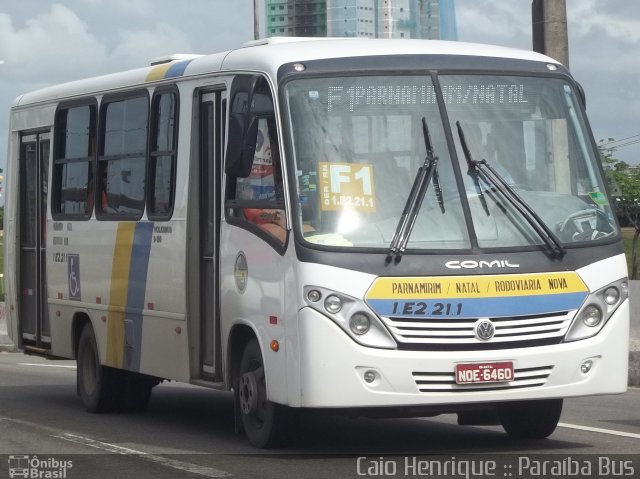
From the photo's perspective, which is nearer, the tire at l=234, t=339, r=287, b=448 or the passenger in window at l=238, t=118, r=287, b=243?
the passenger in window at l=238, t=118, r=287, b=243

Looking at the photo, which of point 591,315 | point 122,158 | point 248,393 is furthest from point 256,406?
point 122,158

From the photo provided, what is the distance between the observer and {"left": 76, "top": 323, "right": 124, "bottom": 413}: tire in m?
14.7

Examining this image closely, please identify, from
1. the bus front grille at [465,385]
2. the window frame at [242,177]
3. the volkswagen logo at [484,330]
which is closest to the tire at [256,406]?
the window frame at [242,177]

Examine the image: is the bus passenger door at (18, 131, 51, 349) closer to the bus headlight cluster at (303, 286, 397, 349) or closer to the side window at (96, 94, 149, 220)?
the side window at (96, 94, 149, 220)

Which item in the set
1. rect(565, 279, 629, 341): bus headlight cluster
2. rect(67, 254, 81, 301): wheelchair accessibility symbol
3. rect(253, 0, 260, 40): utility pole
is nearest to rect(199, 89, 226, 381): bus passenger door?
rect(565, 279, 629, 341): bus headlight cluster

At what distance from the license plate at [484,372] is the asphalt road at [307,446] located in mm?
528

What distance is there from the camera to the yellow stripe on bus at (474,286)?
33.4 feet

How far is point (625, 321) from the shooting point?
1086cm

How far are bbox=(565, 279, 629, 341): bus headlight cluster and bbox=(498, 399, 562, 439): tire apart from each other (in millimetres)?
847

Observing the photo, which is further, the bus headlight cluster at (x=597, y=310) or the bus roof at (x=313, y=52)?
the bus roof at (x=313, y=52)

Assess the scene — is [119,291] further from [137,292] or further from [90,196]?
[90,196]

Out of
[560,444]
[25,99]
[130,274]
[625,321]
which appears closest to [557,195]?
[625,321]

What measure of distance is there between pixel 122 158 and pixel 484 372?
197 inches

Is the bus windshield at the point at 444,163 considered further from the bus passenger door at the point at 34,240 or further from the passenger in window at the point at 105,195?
the bus passenger door at the point at 34,240
